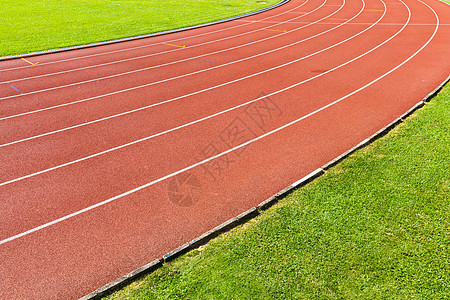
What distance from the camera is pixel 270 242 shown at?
4934mm

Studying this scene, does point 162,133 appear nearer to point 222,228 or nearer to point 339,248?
point 222,228

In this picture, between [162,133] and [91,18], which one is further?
[91,18]

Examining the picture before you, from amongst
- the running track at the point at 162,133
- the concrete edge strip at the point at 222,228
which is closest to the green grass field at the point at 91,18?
the running track at the point at 162,133

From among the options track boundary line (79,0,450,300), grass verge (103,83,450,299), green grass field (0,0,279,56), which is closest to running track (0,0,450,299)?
track boundary line (79,0,450,300)

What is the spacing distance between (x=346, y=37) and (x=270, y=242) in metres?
15.7

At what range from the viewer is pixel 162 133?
8.34m

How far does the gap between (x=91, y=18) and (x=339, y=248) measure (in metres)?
23.5

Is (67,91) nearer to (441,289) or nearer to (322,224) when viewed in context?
(322,224)

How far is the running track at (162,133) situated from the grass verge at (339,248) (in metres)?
0.61

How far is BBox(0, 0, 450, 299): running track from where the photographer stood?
5234 millimetres

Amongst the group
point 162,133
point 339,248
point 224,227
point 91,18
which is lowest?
point 339,248

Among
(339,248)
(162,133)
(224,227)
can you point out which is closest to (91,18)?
(162,133)

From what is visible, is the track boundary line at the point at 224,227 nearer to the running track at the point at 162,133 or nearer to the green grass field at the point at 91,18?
the running track at the point at 162,133

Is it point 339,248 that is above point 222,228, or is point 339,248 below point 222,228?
below
